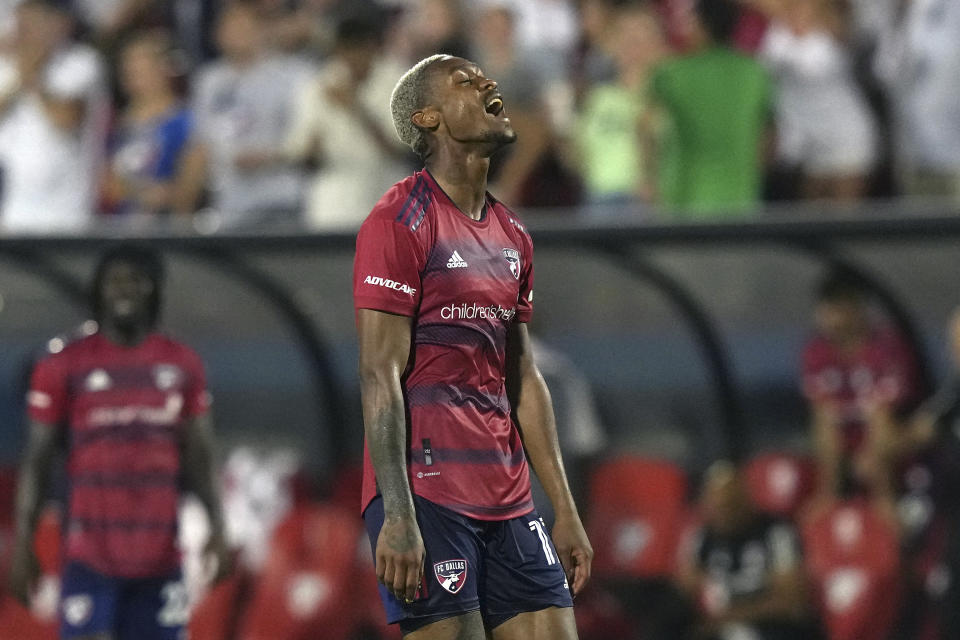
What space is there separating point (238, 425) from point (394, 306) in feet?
17.6

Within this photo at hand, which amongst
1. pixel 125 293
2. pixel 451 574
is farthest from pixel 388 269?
pixel 125 293

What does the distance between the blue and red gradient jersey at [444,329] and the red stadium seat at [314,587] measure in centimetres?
469

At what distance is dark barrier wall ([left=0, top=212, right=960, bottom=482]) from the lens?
26.5 ft

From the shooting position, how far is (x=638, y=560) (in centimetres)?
866

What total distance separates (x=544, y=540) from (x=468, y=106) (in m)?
1.01

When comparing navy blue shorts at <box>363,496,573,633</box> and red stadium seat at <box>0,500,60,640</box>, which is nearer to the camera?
navy blue shorts at <box>363,496,573,633</box>

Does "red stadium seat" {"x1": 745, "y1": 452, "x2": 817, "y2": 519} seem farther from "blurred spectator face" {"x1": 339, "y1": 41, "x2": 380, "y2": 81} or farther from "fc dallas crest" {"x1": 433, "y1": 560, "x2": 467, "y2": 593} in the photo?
"fc dallas crest" {"x1": 433, "y1": 560, "x2": 467, "y2": 593}

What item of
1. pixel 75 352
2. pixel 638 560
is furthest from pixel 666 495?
pixel 75 352

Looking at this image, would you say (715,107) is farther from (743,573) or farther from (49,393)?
(49,393)

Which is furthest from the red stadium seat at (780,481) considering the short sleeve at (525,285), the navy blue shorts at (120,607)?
the short sleeve at (525,285)

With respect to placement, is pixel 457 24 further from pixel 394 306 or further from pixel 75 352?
pixel 394 306

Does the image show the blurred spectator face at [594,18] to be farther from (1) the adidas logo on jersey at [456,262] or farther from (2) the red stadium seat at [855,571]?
(1) the adidas logo on jersey at [456,262]

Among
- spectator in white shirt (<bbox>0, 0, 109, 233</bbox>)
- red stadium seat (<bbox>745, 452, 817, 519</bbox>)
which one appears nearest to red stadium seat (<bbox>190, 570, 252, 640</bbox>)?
spectator in white shirt (<bbox>0, 0, 109, 233</bbox>)

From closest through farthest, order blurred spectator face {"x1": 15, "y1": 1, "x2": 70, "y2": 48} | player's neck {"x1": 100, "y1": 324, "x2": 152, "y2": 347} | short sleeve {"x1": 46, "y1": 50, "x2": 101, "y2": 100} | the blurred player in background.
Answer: player's neck {"x1": 100, "y1": 324, "x2": 152, "y2": 347} → the blurred player in background → short sleeve {"x1": 46, "y1": 50, "x2": 101, "y2": 100} → blurred spectator face {"x1": 15, "y1": 1, "x2": 70, "y2": 48}
